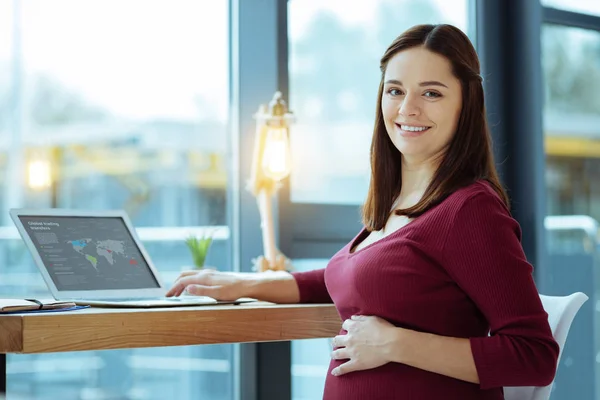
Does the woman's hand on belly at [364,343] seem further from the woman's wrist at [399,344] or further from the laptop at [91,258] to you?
the laptop at [91,258]

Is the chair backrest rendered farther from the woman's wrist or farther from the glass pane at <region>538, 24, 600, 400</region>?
the glass pane at <region>538, 24, 600, 400</region>

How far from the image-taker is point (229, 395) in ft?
10.2

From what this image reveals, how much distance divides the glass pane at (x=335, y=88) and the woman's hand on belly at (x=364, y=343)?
1.42 meters

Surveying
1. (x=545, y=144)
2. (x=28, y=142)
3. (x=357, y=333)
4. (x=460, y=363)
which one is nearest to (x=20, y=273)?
(x=28, y=142)

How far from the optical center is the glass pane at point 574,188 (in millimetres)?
3730

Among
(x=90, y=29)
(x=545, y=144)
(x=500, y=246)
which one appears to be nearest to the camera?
(x=500, y=246)

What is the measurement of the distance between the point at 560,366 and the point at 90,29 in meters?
2.38

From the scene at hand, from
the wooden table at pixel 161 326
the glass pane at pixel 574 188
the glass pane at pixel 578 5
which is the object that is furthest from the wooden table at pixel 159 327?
the glass pane at pixel 578 5

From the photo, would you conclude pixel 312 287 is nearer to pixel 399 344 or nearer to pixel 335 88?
pixel 399 344

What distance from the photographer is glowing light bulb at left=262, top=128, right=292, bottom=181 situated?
279 cm

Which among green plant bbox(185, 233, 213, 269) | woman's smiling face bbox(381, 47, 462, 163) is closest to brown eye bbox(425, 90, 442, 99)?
woman's smiling face bbox(381, 47, 462, 163)

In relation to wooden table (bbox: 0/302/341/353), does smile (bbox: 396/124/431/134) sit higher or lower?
higher

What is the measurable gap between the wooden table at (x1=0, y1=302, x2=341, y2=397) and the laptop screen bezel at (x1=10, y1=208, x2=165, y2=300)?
140 mm

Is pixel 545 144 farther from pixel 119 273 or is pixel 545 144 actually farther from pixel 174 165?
pixel 119 273
